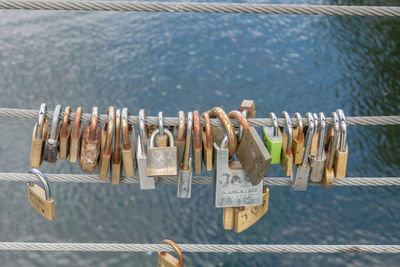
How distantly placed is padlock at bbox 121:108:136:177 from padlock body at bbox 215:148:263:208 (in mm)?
290

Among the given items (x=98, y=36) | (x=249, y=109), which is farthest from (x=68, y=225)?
(x=249, y=109)

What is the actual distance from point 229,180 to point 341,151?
405 mm

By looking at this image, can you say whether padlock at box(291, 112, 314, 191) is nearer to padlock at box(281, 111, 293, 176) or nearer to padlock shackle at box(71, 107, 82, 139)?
padlock at box(281, 111, 293, 176)

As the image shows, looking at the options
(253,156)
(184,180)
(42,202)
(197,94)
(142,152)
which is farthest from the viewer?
(197,94)

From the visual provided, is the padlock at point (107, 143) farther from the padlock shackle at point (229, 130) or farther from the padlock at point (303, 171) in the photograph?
the padlock at point (303, 171)

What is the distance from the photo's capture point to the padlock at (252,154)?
135 centimetres

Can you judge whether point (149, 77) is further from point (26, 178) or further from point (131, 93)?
point (26, 178)

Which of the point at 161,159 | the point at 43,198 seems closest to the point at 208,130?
the point at 161,159

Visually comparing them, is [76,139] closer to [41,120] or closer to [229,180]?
[41,120]

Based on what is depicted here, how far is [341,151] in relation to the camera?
1.61m

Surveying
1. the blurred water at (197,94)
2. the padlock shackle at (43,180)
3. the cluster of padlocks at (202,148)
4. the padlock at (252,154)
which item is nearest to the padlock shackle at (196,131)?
the cluster of padlocks at (202,148)

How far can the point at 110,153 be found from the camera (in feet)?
5.17

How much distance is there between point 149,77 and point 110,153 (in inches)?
126

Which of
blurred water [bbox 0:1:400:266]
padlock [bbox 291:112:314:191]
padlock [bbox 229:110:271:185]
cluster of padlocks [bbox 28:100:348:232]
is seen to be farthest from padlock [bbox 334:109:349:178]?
blurred water [bbox 0:1:400:266]
